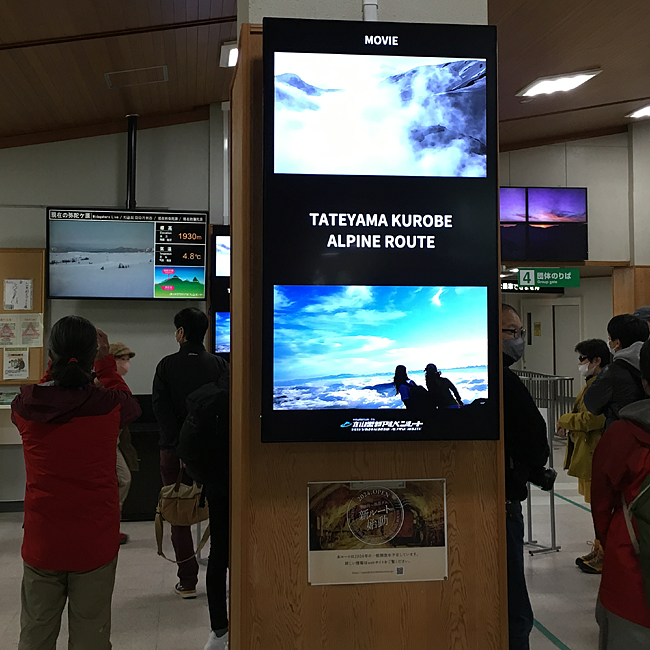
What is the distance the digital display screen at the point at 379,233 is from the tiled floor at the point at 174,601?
7.31 ft

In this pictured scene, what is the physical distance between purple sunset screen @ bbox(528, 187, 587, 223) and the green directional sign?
2.19 feet

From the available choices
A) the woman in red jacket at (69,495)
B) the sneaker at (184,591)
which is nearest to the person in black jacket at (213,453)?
the woman in red jacket at (69,495)

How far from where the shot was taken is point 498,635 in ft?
6.43

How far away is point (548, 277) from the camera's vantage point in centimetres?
911

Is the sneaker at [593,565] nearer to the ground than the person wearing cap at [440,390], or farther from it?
nearer to the ground

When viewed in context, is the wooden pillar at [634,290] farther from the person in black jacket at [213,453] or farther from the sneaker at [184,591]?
the person in black jacket at [213,453]

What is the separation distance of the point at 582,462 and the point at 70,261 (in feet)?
14.3

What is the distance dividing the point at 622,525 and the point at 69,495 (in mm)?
1844

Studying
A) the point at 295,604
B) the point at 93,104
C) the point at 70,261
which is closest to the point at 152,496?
the point at 70,261

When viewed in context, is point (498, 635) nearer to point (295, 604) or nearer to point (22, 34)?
point (295, 604)

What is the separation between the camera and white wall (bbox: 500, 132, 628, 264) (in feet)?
30.4

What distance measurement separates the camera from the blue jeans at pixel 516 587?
285 cm

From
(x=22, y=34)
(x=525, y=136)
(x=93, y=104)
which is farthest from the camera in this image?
(x=525, y=136)

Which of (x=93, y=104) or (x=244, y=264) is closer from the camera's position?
(x=244, y=264)
